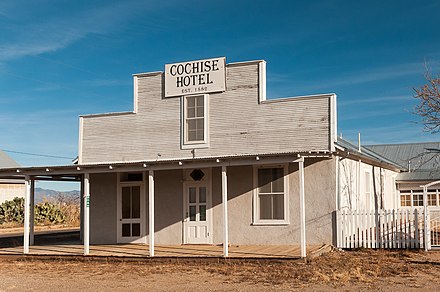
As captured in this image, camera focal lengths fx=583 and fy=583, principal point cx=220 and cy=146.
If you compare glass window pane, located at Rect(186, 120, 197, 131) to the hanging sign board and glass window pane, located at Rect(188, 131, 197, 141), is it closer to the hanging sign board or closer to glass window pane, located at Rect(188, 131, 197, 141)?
glass window pane, located at Rect(188, 131, 197, 141)

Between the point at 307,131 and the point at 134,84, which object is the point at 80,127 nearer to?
the point at 134,84

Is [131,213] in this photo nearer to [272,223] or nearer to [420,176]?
[272,223]

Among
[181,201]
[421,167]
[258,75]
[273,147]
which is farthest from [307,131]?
[421,167]

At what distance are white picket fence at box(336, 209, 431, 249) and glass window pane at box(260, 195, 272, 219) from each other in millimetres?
2191

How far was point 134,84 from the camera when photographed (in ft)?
67.5

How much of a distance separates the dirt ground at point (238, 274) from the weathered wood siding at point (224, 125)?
3.97 metres

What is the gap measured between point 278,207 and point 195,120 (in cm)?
405

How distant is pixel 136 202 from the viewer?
20312 mm

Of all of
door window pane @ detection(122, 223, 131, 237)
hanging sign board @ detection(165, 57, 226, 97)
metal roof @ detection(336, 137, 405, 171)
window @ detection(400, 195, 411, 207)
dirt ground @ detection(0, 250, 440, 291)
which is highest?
hanging sign board @ detection(165, 57, 226, 97)

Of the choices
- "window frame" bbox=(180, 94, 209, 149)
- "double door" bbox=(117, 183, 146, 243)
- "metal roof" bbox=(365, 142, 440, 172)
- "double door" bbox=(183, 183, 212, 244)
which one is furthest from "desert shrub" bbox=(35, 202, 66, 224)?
"window frame" bbox=(180, 94, 209, 149)

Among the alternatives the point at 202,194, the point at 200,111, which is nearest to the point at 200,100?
the point at 200,111

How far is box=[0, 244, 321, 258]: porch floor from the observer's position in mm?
16141

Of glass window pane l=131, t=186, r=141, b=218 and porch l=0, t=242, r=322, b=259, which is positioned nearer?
porch l=0, t=242, r=322, b=259

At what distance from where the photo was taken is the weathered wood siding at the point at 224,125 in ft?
59.1
